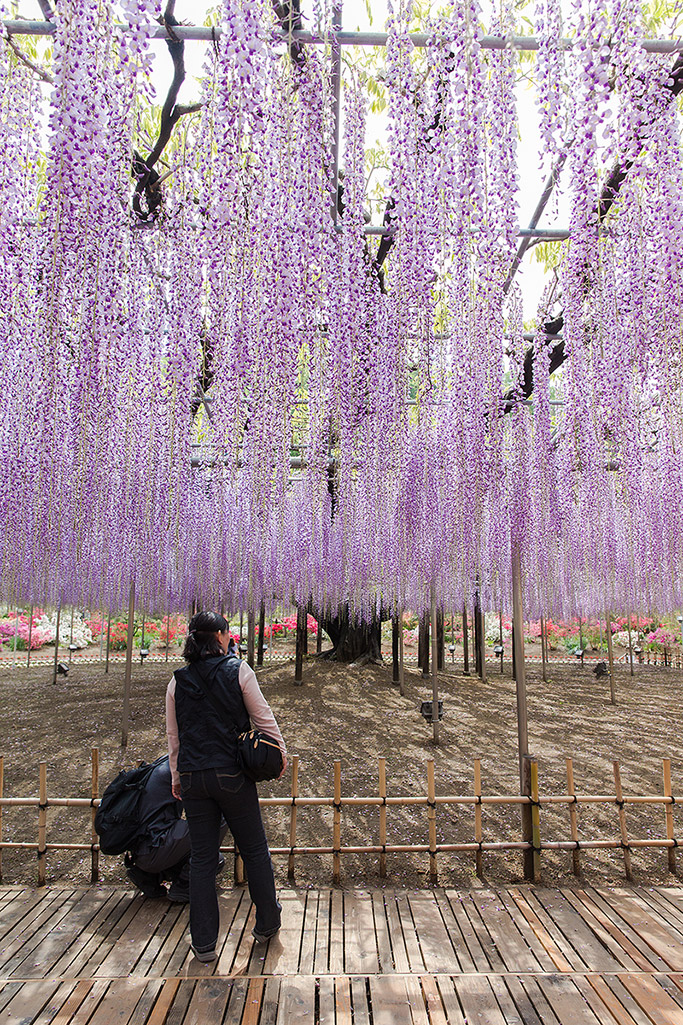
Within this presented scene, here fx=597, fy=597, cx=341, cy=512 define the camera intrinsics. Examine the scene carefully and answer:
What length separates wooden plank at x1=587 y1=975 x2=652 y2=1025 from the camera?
1.99 meters

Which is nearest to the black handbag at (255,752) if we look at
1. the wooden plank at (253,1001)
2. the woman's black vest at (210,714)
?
the woman's black vest at (210,714)

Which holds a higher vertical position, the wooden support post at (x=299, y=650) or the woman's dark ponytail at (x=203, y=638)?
the woman's dark ponytail at (x=203, y=638)

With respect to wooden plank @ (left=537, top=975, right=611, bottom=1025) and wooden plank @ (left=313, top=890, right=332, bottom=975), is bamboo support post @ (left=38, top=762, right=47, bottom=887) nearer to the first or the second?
wooden plank @ (left=313, top=890, right=332, bottom=975)

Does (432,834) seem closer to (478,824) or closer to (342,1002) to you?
(478,824)

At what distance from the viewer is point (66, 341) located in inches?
151

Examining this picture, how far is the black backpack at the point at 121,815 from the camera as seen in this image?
2764 millimetres

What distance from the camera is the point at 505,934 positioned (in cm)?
254

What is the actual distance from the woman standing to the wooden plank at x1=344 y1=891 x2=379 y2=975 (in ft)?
1.07

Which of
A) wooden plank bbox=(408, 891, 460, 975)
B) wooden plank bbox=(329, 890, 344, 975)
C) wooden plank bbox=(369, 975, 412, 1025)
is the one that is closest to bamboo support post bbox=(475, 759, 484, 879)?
wooden plank bbox=(408, 891, 460, 975)

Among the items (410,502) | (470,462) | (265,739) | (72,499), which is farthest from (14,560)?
(265,739)

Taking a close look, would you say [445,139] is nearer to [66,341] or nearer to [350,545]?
[66,341]

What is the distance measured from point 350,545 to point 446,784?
4087mm

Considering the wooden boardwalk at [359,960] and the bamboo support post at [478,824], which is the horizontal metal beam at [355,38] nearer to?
the bamboo support post at [478,824]

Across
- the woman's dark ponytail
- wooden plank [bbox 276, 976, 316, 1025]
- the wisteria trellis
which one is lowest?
wooden plank [bbox 276, 976, 316, 1025]
